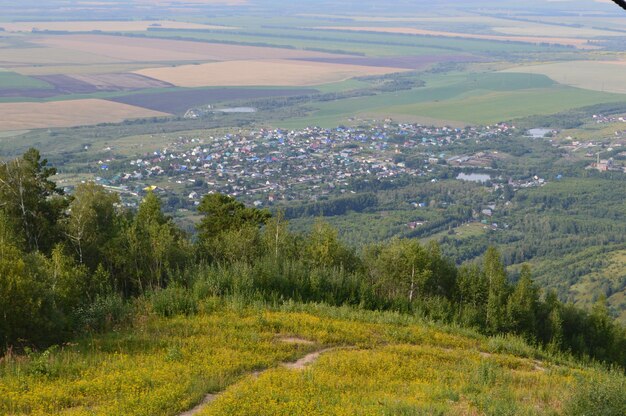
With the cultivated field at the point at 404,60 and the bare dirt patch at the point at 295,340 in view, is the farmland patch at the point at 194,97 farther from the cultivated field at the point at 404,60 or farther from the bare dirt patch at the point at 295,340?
the bare dirt patch at the point at 295,340

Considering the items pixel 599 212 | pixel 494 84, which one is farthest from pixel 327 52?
pixel 599 212

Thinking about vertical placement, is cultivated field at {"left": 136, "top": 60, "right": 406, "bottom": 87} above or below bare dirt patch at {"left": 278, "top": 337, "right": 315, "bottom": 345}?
above

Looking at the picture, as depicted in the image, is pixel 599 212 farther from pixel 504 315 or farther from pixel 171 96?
pixel 171 96

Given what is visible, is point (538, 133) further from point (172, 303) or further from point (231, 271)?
point (172, 303)

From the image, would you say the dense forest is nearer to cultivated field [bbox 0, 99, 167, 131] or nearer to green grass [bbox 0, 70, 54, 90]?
cultivated field [bbox 0, 99, 167, 131]

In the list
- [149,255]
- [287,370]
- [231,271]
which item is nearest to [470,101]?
[149,255]

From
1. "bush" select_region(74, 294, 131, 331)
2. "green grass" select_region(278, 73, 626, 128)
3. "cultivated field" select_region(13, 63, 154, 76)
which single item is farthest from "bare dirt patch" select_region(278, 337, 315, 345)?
"cultivated field" select_region(13, 63, 154, 76)

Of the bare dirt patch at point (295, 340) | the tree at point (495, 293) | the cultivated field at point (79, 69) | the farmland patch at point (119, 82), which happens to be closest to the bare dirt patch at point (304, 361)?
the bare dirt patch at point (295, 340)
